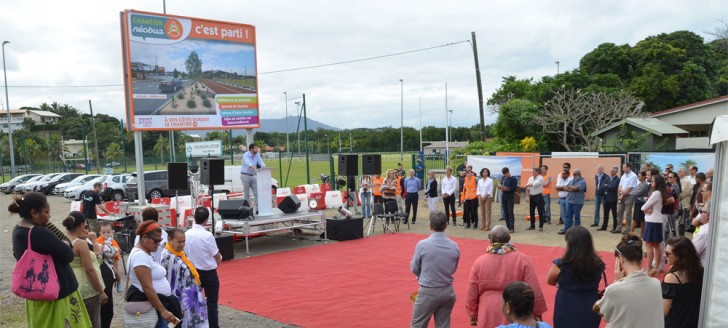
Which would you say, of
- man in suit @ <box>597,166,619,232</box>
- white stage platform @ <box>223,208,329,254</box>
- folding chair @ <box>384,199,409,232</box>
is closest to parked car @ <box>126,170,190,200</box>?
white stage platform @ <box>223,208,329,254</box>

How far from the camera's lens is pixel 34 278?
3971 mm

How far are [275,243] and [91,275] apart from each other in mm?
8991

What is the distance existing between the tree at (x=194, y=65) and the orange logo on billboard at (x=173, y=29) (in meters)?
0.60

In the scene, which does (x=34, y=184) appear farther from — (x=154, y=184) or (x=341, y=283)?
(x=341, y=283)

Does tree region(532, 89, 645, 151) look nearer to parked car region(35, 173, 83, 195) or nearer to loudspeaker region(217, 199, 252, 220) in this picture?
loudspeaker region(217, 199, 252, 220)

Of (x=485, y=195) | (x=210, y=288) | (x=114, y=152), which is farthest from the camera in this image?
(x=114, y=152)

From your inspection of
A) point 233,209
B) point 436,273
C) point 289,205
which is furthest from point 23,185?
point 436,273

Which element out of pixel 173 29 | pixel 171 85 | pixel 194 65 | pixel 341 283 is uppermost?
pixel 173 29

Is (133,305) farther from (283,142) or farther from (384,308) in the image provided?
(283,142)

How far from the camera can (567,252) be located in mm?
3947

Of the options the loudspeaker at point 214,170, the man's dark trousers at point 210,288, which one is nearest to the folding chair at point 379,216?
the loudspeaker at point 214,170

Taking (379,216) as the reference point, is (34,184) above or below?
below

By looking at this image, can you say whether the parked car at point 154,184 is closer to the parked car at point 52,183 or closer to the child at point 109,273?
the parked car at point 52,183

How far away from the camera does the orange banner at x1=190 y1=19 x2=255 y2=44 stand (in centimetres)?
1488
